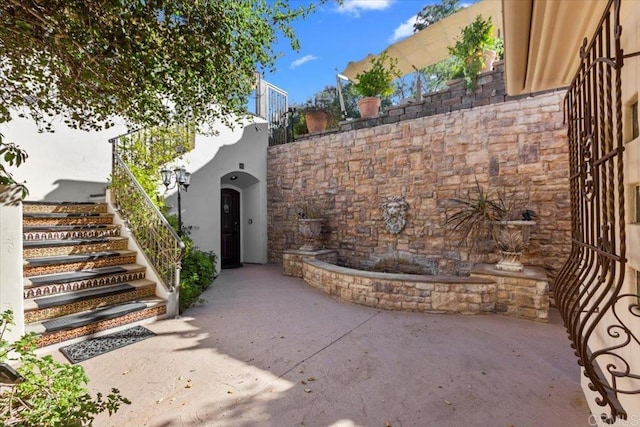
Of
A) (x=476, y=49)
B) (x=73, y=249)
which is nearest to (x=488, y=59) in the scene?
(x=476, y=49)

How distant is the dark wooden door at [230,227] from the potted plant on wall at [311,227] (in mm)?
2234

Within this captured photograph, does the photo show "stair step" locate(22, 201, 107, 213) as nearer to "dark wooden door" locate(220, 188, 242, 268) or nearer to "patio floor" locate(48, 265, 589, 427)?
"patio floor" locate(48, 265, 589, 427)

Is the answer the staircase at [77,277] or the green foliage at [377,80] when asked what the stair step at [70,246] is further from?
the green foliage at [377,80]

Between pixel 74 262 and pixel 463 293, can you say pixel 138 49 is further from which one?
pixel 463 293

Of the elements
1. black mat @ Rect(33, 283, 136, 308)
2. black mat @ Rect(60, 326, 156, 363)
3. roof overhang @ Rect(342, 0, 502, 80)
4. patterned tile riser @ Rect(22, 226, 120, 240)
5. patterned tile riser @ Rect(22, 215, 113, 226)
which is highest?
roof overhang @ Rect(342, 0, 502, 80)

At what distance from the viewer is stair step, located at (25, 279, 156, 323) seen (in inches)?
122

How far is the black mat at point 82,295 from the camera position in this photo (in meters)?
3.18

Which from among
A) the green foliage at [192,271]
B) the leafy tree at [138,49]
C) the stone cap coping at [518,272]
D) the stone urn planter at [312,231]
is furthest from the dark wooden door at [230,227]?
the stone cap coping at [518,272]

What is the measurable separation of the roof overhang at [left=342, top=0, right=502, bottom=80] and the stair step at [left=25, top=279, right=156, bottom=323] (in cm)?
672

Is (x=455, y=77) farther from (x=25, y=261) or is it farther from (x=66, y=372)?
(x=25, y=261)

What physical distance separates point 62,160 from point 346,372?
19.0ft

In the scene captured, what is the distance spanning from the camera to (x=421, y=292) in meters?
4.07

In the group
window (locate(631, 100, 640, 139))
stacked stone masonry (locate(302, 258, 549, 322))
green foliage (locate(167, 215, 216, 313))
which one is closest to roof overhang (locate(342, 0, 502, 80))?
stacked stone masonry (locate(302, 258, 549, 322))

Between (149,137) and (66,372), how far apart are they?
4.73 metres
